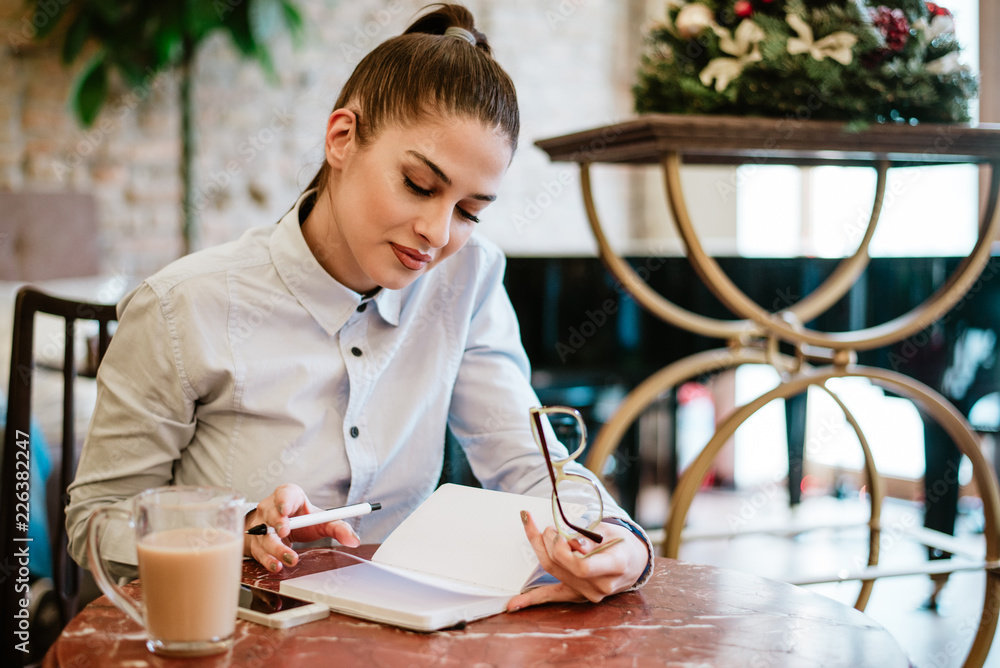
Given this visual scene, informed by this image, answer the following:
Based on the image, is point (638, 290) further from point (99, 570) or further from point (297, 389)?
point (99, 570)

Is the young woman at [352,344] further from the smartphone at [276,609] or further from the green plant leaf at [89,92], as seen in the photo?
the green plant leaf at [89,92]

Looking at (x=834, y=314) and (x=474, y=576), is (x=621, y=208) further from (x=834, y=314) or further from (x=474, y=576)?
(x=474, y=576)

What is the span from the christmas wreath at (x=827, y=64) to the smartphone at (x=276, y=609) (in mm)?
1293

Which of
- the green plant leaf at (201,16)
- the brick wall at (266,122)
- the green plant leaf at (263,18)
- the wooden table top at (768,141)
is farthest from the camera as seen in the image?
the brick wall at (266,122)

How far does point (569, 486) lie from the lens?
1.16 meters

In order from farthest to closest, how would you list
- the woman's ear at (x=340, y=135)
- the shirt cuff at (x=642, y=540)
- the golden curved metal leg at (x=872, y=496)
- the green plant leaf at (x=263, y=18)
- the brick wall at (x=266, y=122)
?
the brick wall at (x=266, y=122)
the green plant leaf at (x=263, y=18)
the golden curved metal leg at (x=872, y=496)
the woman's ear at (x=340, y=135)
the shirt cuff at (x=642, y=540)

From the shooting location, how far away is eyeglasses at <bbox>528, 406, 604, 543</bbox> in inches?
31.4

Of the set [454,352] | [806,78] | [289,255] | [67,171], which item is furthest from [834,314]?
[67,171]

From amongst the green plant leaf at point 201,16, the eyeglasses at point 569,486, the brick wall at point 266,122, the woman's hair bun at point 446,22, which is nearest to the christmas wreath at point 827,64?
the woman's hair bun at point 446,22

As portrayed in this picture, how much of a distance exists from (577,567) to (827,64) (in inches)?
49.0

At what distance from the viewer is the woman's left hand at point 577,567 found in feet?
2.73

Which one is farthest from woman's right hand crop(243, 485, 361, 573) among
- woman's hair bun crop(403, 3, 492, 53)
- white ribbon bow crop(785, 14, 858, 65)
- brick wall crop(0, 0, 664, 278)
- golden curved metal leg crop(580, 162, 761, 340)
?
brick wall crop(0, 0, 664, 278)

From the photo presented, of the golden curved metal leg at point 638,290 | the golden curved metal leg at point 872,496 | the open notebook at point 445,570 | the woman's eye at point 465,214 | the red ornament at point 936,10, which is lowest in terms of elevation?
the golden curved metal leg at point 872,496

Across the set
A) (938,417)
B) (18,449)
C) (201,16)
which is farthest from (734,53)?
(201,16)
